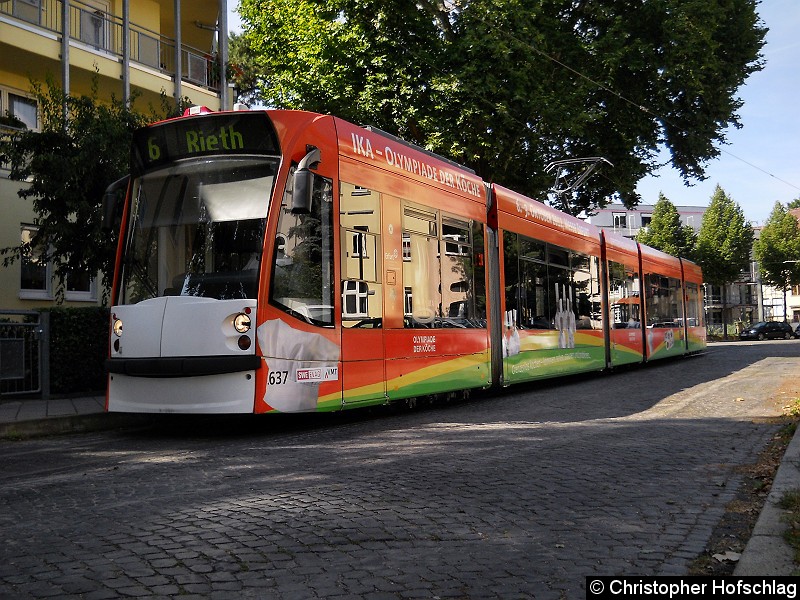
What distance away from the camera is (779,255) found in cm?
7512

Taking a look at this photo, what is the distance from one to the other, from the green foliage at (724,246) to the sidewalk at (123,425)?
6541 cm

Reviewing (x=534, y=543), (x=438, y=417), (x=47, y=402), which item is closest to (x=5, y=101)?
(x=47, y=402)

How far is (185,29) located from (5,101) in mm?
8364

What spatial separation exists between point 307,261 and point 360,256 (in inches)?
39.8

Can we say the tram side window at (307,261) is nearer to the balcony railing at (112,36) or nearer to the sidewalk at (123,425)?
the sidewalk at (123,425)

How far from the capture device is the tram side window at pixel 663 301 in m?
23.8

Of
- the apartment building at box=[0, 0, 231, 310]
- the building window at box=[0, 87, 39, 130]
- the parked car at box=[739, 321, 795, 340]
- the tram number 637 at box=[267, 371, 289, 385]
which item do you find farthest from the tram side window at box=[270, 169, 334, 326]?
the parked car at box=[739, 321, 795, 340]

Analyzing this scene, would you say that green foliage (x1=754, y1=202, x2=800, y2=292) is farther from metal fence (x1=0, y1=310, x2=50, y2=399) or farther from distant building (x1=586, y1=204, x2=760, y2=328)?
metal fence (x1=0, y1=310, x2=50, y2=399)

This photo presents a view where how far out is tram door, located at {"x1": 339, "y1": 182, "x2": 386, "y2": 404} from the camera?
9.56 meters

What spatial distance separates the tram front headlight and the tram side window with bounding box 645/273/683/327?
17.1 metres

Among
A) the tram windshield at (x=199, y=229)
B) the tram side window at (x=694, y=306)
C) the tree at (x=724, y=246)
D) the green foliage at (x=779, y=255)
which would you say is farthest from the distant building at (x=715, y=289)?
the tram windshield at (x=199, y=229)

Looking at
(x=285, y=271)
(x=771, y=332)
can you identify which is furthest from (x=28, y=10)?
(x=771, y=332)

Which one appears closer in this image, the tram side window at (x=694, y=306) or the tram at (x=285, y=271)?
the tram at (x=285, y=271)

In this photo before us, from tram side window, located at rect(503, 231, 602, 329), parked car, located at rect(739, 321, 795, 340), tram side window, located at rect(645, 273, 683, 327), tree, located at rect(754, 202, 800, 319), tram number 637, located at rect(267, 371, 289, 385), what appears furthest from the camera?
tree, located at rect(754, 202, 800, 319)
